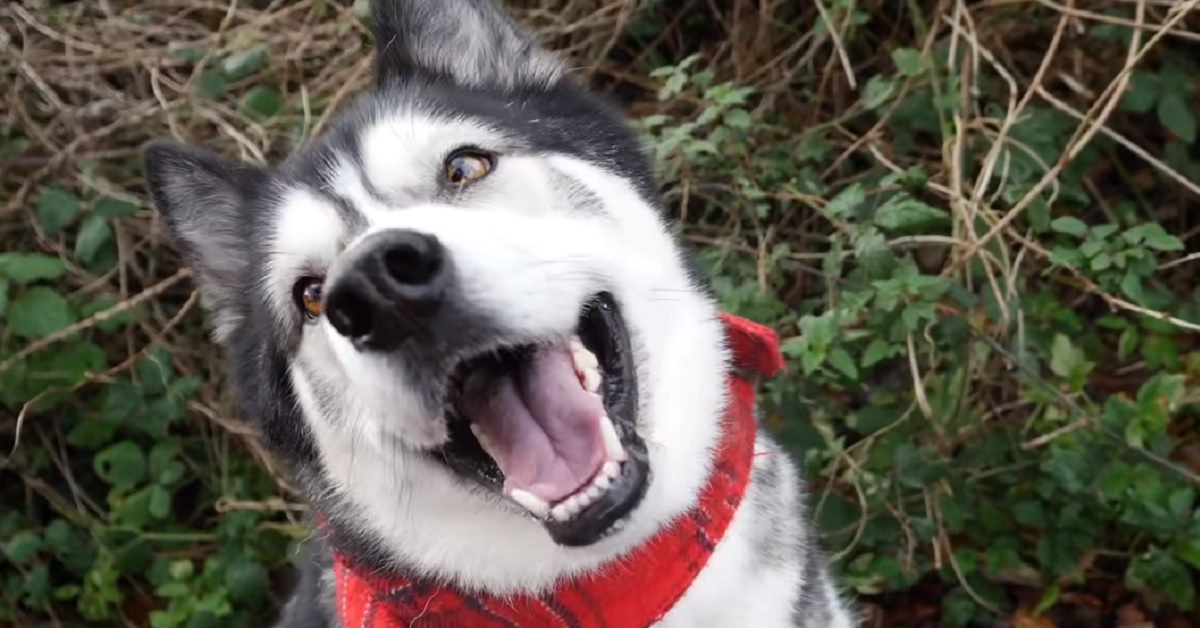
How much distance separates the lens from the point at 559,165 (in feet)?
5.99

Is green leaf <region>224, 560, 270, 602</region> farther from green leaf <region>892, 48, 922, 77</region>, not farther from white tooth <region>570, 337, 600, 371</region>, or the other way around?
green leaf <region>892, 48, 922, 77</region>

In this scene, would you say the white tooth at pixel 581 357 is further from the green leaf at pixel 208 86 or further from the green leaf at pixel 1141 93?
the green leaf at pixel 208 86

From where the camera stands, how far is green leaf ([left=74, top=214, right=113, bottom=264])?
3119 mm

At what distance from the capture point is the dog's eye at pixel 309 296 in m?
1.72

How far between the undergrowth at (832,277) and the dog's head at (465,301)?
71 cm

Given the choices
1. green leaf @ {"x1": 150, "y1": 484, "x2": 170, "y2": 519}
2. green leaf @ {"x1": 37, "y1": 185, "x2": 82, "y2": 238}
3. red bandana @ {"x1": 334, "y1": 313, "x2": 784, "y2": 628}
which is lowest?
green leaf @ {"x1": 150, "y1": 484, "x2": 170, "y2": 519}

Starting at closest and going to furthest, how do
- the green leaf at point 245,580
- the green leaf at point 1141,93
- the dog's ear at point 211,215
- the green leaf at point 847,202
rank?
1. the dog's ear at point 211,215
2. the green leaf at point 847,202
3. the green leaf at point 1141,93
4. the green leaf at point 245,580

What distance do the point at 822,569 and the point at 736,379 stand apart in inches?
19.3

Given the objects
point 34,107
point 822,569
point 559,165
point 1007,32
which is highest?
point 1007,32

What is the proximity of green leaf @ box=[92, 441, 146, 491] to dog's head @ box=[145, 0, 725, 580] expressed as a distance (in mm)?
1401

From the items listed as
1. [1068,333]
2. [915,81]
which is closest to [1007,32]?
[915,81]

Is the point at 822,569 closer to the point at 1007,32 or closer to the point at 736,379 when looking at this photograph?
the point at 736,379

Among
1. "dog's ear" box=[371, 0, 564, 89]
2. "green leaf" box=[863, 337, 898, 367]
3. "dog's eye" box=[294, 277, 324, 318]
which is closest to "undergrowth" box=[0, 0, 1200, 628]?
"green leaf" box=[863, 337, 898, 367]

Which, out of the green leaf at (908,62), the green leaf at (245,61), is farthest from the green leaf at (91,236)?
the green leaf at (908,62)
